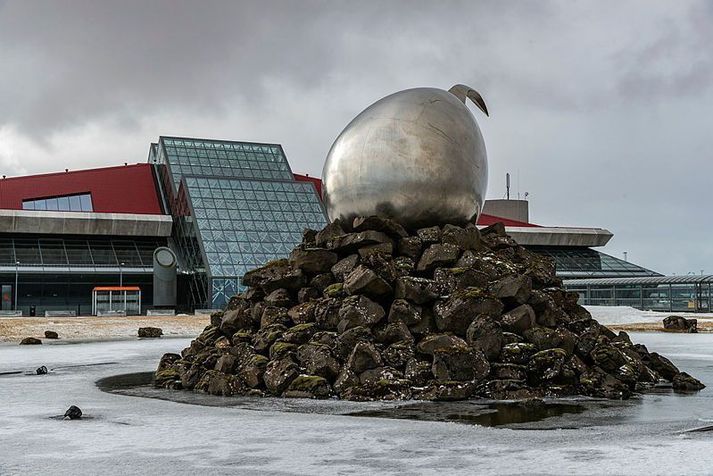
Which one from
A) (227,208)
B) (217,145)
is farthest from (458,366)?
(217,145)

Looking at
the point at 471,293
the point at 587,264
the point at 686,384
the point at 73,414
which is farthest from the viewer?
the point at 587,264

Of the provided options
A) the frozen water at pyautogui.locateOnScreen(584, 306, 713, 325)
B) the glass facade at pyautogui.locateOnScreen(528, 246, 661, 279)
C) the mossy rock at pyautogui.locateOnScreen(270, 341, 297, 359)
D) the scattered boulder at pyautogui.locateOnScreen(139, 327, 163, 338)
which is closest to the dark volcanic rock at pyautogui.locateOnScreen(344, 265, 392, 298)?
the mossy rock at pyautogui.locateOnScreen(270, 341, 297, 359)

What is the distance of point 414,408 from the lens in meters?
13.2

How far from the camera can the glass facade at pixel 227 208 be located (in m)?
65.7

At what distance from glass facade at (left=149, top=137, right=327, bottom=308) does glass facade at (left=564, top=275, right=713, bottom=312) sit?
2417 centimetres

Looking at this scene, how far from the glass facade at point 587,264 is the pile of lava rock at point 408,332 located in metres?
71.1

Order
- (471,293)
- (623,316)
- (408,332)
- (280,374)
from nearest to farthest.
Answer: (280,374) < (408,332) < (471,293) < (623,316)

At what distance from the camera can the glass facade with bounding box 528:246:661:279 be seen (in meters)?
88.4

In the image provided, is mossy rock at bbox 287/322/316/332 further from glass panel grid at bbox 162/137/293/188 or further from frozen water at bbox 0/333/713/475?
glass panel grid at bbox 162/137/293/188

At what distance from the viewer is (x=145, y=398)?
14.9 meters

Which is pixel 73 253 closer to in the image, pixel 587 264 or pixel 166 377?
pixel 587 264

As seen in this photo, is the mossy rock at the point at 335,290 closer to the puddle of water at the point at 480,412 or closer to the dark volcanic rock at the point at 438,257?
the dark volcanic rock at the point at 438,257

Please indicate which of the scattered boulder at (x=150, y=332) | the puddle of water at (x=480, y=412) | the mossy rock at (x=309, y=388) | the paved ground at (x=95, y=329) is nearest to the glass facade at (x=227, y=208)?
the paved ground at (x=95, y=329)

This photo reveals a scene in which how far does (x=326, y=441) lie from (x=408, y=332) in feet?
20.0
